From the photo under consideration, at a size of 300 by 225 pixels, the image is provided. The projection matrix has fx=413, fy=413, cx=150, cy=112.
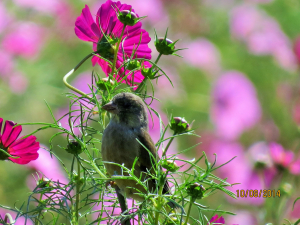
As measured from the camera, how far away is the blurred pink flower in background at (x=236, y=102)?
3684 millimetres

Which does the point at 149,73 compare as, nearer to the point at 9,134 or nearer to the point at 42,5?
the point at 9,134

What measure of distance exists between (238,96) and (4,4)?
225 centimetres

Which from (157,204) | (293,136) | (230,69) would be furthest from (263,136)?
→ (157,204)

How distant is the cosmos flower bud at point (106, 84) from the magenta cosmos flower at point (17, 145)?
0.76 feet

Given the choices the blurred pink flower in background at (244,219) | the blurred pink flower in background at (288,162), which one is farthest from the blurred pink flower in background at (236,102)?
the blurred pink flower in background at (288,162)

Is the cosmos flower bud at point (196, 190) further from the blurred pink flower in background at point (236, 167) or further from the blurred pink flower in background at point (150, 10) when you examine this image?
the blurred pink flower in background at point (150, 10)

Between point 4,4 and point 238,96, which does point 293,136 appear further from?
point 4,4

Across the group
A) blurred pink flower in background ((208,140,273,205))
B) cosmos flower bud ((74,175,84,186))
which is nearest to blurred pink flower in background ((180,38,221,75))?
blurred pink flower in background ((208,140,273,205))

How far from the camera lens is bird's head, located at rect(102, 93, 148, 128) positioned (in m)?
1.42

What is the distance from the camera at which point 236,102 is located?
12.3 ft

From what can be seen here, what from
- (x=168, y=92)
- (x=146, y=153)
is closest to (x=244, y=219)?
(x=168, y=92)

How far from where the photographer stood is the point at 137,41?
1145 millimetres

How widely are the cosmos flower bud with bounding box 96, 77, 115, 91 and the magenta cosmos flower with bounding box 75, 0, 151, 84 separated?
1.1 inches

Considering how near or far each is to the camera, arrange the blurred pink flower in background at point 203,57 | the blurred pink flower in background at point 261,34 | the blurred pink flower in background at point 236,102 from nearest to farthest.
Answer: the blurred pink flower in background at point 236,102
the blurred pink flower in background at point 261,34
the blurred pink flower in background at point 203,57
